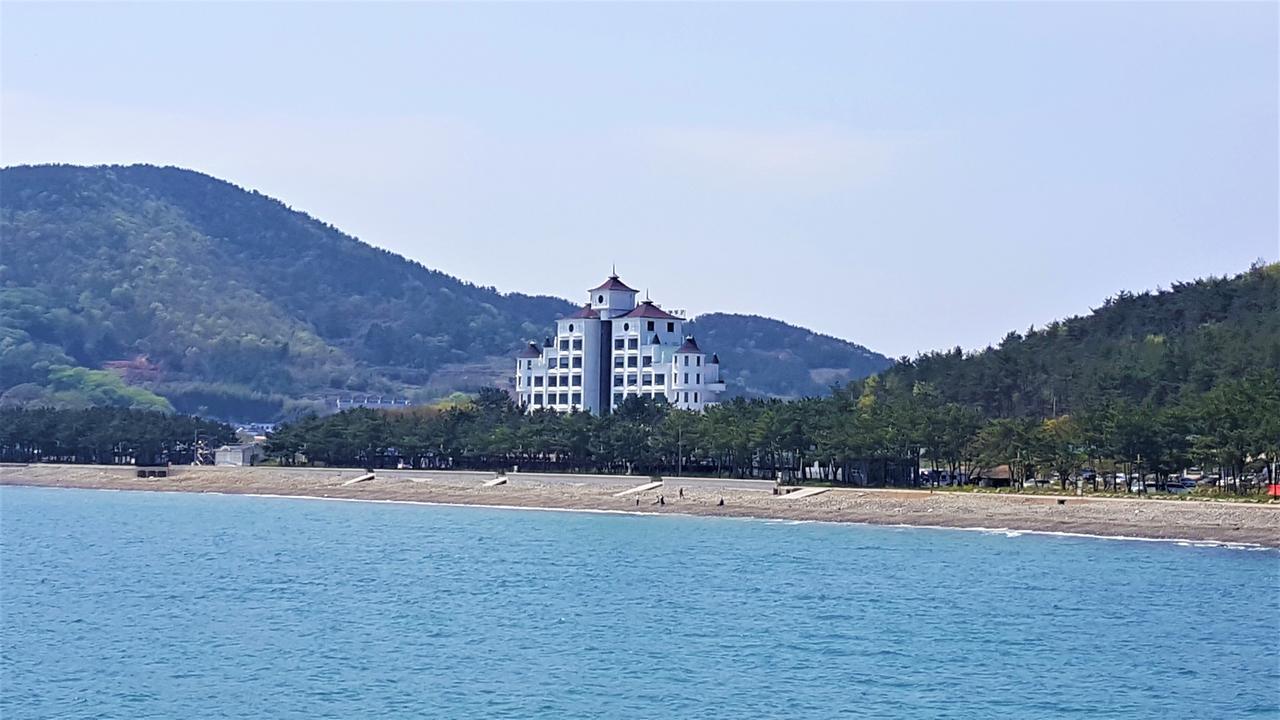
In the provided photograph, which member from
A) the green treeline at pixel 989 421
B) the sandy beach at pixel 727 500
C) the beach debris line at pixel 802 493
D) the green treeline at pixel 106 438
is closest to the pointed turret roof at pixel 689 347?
the green treeline at pixel 989 421

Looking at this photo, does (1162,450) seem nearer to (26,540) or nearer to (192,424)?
(26,540)

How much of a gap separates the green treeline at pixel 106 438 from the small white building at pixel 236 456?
4.24m

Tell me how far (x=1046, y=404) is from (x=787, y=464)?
63.2 feet

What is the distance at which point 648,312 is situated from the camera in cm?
12012

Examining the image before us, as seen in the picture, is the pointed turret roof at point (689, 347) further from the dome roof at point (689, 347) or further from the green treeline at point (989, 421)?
the green treeline at point (989, 421)

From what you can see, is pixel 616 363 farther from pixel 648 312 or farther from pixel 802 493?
pixel 802 493

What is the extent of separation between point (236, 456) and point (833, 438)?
150ft

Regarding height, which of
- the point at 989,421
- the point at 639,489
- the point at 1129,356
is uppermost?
the point at 1129,356

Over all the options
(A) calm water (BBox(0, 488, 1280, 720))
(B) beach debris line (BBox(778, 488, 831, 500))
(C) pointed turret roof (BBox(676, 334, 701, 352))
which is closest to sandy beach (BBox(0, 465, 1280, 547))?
(B) beach debris line (BBox(778, 488, 831, 500))

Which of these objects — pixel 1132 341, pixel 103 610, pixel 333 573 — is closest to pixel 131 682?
pixel 103 610

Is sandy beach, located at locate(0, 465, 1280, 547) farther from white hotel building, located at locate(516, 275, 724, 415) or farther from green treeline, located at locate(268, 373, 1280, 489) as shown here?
white hotel building, located at locate(516, 275, 724, 415)

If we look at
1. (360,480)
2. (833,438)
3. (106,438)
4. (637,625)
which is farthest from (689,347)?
(637,625)

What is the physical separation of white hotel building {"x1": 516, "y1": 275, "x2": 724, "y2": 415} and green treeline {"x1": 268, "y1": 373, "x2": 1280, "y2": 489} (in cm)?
362

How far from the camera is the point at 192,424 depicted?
413 ft
